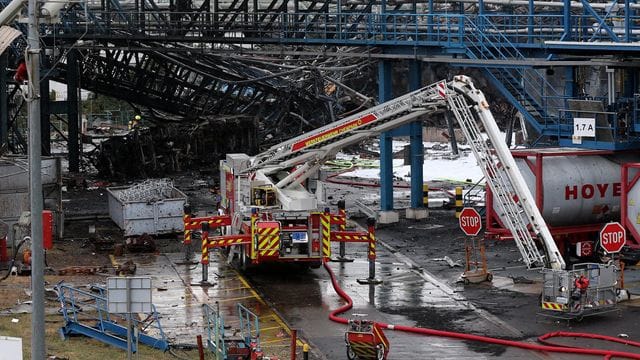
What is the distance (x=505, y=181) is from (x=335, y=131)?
4.93 metres

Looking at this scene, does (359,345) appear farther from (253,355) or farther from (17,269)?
(17,269)

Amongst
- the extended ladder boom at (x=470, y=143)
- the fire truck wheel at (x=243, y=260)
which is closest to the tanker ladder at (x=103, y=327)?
the fire truck wheel at (x=243, y=260)

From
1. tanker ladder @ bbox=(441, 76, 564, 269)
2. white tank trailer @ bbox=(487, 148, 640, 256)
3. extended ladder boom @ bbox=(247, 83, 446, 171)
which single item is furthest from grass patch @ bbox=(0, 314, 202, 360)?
white tank trailer @ bbox=(487, 148, 640, 256)

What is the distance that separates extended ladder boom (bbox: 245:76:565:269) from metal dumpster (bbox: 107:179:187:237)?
4979 mm

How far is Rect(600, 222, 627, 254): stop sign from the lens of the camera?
28.7 meters

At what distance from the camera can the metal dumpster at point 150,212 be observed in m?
37.1

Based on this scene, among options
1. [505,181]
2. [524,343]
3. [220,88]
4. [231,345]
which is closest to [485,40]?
[505,181]

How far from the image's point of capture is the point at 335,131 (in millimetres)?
32562

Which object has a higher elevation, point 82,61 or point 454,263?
point 82,61

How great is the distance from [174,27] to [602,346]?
2652 cm

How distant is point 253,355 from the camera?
22109mm

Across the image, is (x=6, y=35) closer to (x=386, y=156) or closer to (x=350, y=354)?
(x=350, y=354)

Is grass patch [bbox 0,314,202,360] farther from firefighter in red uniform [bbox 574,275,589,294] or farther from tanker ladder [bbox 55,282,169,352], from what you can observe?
firefighter in red uniform [bbox 574,275,589,294]

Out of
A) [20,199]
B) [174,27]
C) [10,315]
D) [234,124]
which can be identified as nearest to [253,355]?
[10,315]
